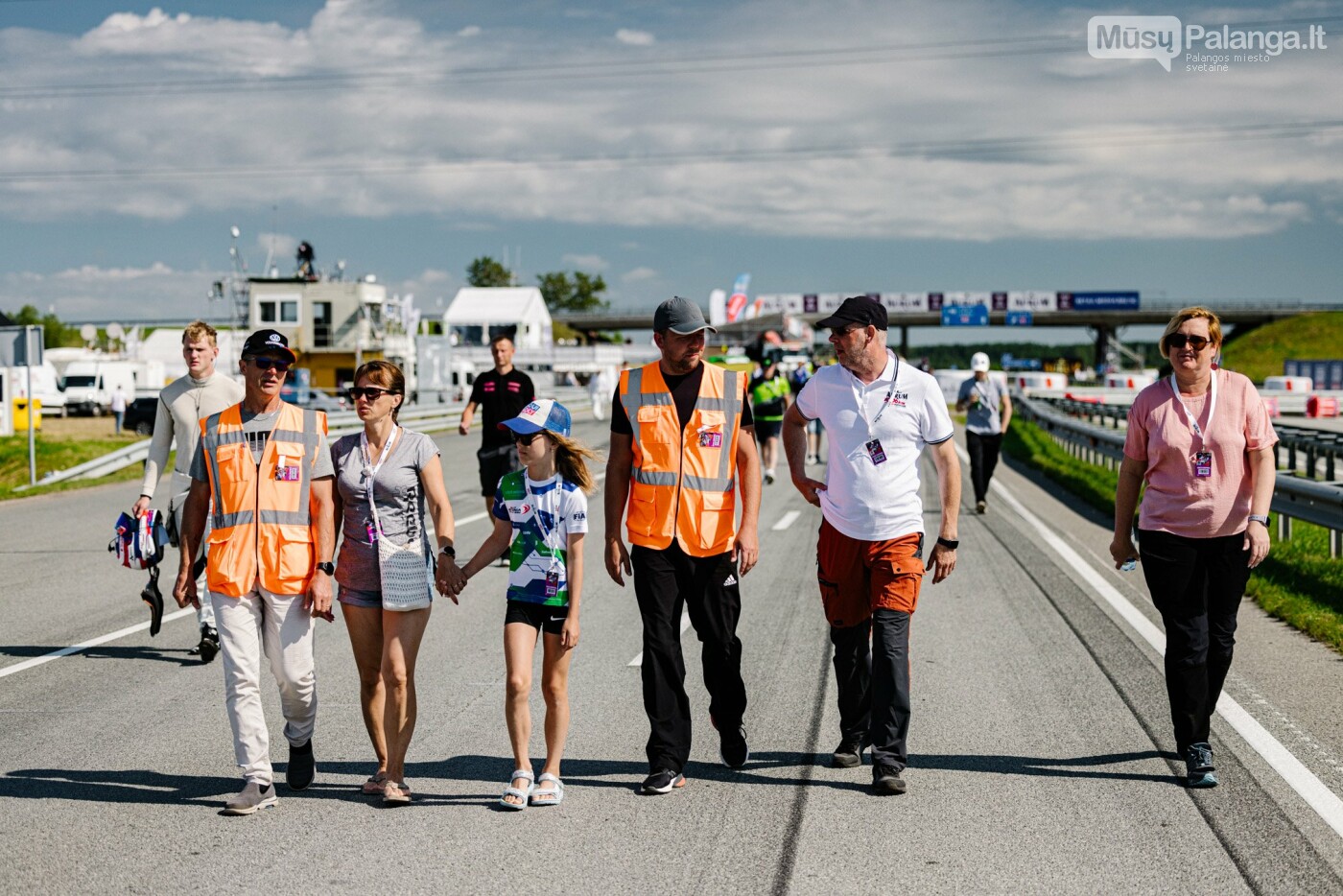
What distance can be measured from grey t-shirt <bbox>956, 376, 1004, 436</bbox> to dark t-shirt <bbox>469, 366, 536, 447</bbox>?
6.60 meters

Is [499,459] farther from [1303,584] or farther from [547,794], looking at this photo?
[547,794]

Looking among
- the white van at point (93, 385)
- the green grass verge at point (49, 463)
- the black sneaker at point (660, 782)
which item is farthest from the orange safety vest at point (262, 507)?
the white van at point (93, 385)

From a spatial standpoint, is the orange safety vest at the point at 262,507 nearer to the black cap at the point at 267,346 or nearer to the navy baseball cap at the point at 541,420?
the black cap at the point at 267,346

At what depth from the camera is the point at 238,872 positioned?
15.6ft

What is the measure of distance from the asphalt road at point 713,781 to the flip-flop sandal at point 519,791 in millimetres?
77

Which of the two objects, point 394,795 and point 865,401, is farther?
point 865,401

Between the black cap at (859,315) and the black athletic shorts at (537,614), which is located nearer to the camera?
the black athletic shorts at (537,614)

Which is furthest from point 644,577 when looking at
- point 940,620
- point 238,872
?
point 940,620

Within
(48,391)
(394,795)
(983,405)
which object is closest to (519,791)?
(394,795)

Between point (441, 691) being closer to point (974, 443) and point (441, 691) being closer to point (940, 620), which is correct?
point (940, 620)

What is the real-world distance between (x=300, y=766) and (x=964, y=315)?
425ft

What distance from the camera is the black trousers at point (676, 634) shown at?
5809 mm

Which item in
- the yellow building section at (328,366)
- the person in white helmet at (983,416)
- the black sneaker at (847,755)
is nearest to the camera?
the black sneaker at (847,755)

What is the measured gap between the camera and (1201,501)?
6.08 metres
